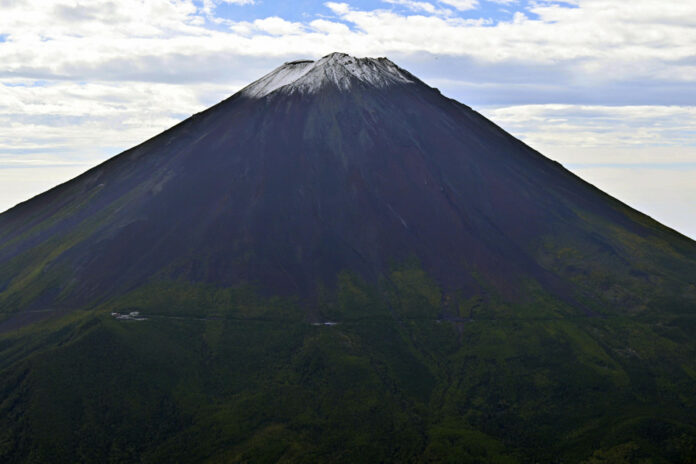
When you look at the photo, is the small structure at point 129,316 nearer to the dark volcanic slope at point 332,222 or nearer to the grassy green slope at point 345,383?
the grassy green slope at point 345,383

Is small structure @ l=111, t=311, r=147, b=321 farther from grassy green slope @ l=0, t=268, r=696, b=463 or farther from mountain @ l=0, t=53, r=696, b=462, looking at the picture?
grassy green slope @ l=0, t=268, r=696, b=463

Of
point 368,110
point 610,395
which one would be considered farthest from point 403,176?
point 610,395

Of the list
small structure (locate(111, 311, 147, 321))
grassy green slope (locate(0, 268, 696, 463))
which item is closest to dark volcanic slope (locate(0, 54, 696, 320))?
grassy green slope (locate(0, 268, 696, 463))

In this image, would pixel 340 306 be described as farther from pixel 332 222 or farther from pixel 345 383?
pixel 332 222

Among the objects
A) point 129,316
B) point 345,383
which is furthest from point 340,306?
point 129,316

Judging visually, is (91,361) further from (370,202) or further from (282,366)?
(370,202)
